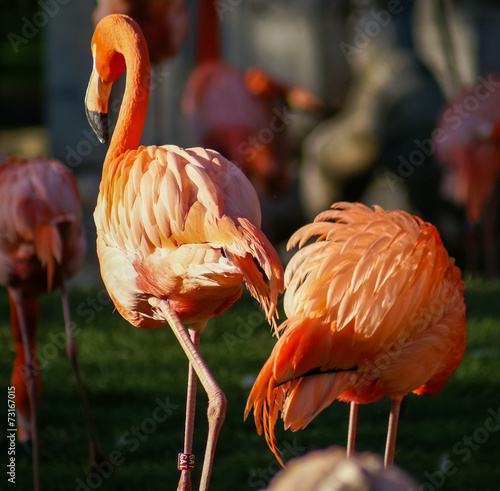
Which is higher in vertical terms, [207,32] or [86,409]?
[207,32]

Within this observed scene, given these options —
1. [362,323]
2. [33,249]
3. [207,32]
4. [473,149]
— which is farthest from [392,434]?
[207,32]

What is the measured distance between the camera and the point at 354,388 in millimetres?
2383

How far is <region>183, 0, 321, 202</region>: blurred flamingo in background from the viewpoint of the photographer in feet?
19.5

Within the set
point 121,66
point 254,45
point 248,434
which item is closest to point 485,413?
point 248,434

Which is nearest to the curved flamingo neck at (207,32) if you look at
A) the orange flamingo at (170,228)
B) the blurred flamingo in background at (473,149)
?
the blurred flamingo in background at (473,149)

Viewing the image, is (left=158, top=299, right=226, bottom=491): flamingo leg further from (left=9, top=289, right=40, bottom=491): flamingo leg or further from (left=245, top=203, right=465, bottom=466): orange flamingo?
(left=9, top=289, right=40, bottom=491): flamingo leg

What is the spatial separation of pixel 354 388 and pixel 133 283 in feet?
2.32

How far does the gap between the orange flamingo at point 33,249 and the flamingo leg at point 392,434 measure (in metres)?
1.18

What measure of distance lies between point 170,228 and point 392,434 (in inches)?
35.1

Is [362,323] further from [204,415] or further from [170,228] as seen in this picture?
[204,415]

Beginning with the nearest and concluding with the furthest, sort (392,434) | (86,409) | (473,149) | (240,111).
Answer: (392,434)
(86,409)
(240,111)
(473,149)

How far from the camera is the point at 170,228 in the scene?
2.21 metres

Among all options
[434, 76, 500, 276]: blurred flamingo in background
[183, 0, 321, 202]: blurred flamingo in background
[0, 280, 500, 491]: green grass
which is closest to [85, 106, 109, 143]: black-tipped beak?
[0, 280, 500, 491]: green grass

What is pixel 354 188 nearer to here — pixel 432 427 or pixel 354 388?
pixel 432 427
